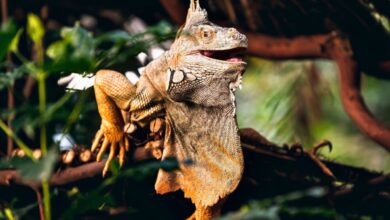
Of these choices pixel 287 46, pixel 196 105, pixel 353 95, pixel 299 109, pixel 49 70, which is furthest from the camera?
pixel 299 109

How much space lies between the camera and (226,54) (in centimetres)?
360

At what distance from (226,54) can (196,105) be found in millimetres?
225

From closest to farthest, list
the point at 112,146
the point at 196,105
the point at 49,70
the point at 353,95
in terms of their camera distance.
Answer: the point at 49,70, the point at 196,105, the point at 112,146, the point at 353,95

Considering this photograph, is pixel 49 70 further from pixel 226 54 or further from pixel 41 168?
pixel 226 54

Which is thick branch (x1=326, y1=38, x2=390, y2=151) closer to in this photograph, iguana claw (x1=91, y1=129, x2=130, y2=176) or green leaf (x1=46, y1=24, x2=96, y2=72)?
iguana claw (x1=91, y1=129, x2=130, y2=176)

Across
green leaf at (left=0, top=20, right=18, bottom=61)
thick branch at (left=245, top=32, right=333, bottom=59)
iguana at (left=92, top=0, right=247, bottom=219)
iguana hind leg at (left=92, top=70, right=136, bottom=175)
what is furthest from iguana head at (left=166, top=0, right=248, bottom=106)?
thick branch at (left=245, top=32, right=333, bottom=59)

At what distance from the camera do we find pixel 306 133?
593 centimetres

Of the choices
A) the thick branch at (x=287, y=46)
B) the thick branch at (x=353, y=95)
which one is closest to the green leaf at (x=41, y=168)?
the thick branch at (x=353, y=95)

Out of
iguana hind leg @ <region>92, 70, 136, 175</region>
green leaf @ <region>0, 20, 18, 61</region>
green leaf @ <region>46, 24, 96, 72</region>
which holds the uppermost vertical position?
green leaf @ <region>0, 20, 18, 61</region>

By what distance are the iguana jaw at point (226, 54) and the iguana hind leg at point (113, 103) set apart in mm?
347

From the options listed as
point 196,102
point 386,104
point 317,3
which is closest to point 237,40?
point 196,102

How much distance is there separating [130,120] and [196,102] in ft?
0.97

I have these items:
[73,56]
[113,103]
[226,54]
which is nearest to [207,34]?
[226,54]

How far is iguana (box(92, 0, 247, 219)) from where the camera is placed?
141 inches
